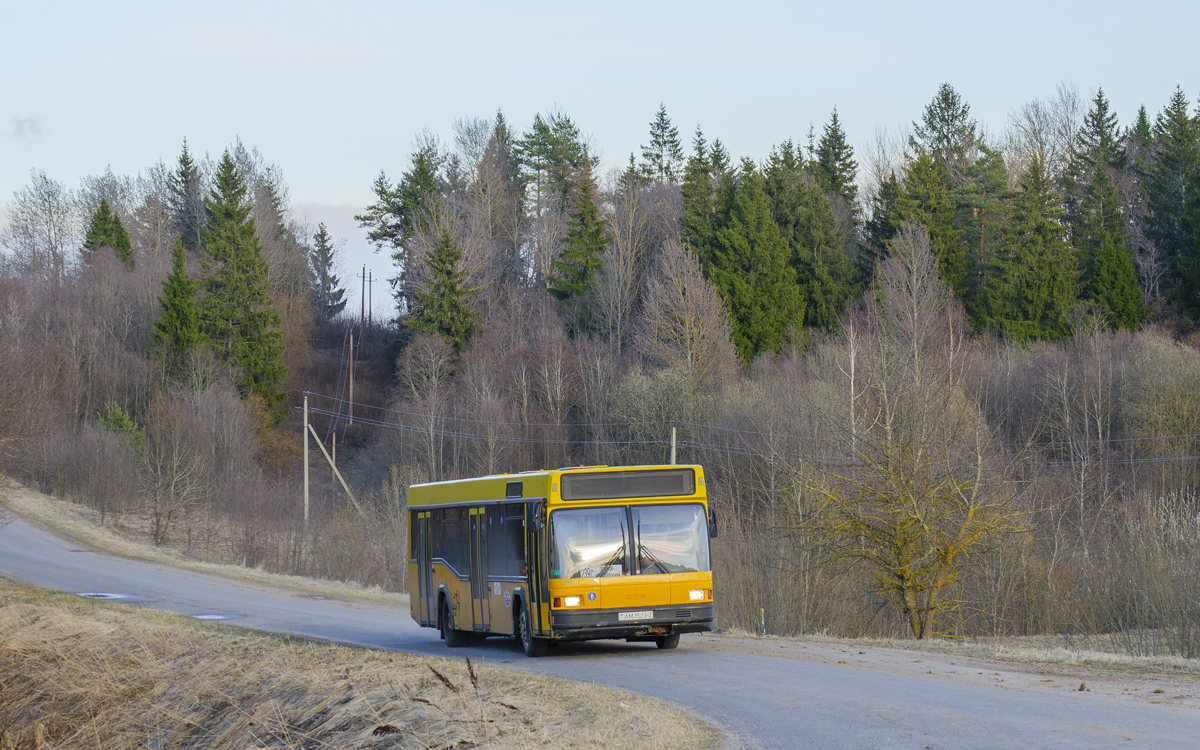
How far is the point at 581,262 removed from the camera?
81.4 meters

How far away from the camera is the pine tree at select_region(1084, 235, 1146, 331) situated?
65688 millimetres

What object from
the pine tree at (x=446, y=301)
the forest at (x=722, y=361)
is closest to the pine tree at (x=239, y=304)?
the forest at (x=722, y=361)

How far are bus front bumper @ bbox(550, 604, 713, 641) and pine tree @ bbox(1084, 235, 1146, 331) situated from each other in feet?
186

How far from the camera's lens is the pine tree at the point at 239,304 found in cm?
8100

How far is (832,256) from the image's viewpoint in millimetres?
78250

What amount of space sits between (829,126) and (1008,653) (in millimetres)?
83305

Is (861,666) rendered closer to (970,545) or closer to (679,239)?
(970,545)

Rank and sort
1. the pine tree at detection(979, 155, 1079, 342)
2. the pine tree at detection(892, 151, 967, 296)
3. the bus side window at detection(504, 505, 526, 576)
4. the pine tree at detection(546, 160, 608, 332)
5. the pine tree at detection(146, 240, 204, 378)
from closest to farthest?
the bus side window at detection(504, 505, 526, 576) < the pine tree at detection(979, 155, 1079, 342) < the pine tree at detection(892, 151, 967, 296) < the pine tree at detection(146, 240, 204, 378) < the pine tree at detection(546, 160, 608, 332)

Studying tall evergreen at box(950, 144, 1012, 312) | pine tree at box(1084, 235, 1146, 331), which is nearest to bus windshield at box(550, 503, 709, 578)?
pine tree at box(1084, 235, 1146, 331)

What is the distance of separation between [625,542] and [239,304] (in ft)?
233

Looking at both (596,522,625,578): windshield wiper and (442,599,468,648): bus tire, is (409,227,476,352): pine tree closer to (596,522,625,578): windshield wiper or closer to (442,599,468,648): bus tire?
(442,599,468,648): bus tire

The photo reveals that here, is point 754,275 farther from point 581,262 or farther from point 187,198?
point 187,198

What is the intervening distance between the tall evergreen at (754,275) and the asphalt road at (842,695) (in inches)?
1997

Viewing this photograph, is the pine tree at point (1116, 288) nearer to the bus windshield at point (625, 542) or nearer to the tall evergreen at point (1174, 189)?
the tall evergreen at point (1174, 189)
